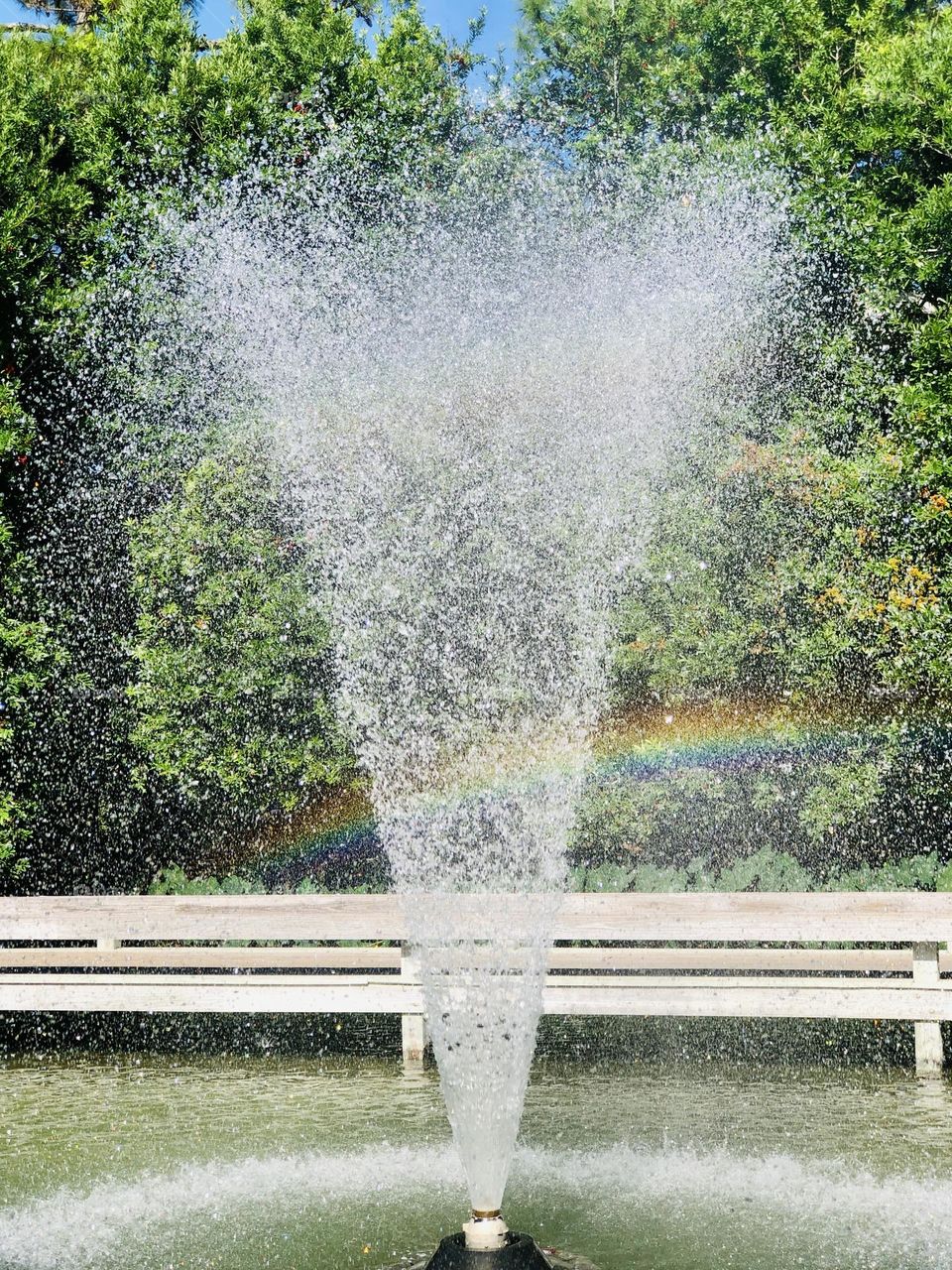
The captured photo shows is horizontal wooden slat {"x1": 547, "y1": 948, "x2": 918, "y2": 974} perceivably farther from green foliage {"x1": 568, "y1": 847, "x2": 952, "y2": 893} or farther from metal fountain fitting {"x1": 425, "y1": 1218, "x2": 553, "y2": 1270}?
metal fountain fitting {"x1": 425, "y1": 1218, "x2": 553, "y2": 1270}

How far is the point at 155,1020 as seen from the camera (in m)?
9.72

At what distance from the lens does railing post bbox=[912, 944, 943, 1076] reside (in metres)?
7.46

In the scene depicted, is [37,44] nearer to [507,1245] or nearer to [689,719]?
[689,719]

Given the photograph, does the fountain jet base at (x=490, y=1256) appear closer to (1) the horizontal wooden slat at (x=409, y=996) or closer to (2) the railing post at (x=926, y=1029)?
(1) the horizontal wooden slat at (x=409, y=996)

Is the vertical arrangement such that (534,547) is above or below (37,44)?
below

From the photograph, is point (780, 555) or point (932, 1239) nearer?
point (932, 1239)

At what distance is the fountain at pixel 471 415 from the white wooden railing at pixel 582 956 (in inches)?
107

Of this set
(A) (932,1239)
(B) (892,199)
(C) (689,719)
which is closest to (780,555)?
(C) (689,719)

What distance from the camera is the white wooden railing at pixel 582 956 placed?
7.32 meters

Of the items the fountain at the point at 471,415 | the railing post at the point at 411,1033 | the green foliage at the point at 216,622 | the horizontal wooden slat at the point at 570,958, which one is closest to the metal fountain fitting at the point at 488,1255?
the horizontal wooden slat at the point at 570,958

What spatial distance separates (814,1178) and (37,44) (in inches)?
571

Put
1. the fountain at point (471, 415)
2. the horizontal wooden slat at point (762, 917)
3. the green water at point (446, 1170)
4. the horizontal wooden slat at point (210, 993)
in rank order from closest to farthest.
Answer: the green water at point (446, 1170) < the horizontal wooden slat at point (762, 917) < the horizontal wooden slat at point (210, 993) < the fountain at point (471, 415)

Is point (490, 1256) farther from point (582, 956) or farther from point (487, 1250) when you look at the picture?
point (582, 956)

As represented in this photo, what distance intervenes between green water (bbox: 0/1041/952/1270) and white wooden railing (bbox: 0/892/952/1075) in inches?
17.4
